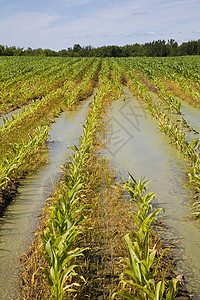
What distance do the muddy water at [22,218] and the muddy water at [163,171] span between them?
3.61ft

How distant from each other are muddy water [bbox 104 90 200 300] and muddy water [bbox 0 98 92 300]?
3.61ft

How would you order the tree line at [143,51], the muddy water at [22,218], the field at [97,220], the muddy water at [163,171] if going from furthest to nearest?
the tree line at [143,51]
the muddy water at [163,171]
the muddy water at [22,218]
the field at [97,220]

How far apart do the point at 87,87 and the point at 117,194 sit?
10381 mm

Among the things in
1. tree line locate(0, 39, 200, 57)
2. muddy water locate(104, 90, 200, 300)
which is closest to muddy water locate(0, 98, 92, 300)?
muddy water locate(104, 90, 200, 300)

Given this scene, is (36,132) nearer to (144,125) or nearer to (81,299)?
(144,125)

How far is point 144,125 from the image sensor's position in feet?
26.0

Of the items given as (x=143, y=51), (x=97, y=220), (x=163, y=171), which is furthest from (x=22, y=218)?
(x=143, y=51)

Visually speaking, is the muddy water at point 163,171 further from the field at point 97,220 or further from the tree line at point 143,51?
the tree line at point 143,51

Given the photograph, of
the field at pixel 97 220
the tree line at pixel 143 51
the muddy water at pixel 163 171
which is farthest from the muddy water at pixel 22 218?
the tree line at pixel 143 51

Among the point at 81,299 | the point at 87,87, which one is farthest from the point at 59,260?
the point at 87,87

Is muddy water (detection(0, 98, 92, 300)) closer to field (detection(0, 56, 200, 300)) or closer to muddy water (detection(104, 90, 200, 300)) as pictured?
field (detection(0, 56, 200, 300))

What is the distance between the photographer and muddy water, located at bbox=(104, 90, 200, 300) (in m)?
2.96

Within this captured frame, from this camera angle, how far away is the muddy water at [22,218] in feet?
8.76

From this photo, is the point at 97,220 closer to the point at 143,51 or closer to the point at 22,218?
the point at 22,218
